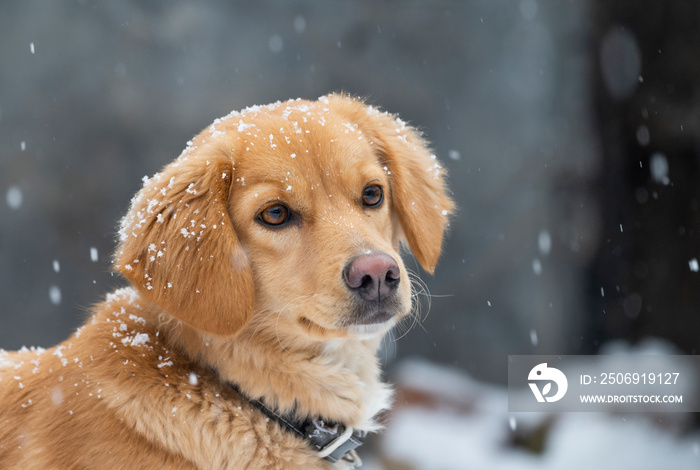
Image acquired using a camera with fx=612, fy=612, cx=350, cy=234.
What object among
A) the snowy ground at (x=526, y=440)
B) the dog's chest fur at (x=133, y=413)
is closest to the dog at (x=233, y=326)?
the dog's chest fur at (x=133, y=413)

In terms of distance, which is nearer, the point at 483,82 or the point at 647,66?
the point at 647,66

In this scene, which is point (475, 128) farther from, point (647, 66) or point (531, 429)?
point (531, 429)

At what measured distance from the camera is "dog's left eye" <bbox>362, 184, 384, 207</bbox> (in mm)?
2721

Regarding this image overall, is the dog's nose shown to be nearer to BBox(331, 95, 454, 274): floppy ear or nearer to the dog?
the dog

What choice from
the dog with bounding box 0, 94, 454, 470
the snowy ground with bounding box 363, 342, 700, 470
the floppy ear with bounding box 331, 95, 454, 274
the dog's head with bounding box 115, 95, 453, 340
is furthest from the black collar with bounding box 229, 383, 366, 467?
the snowy ground with bounding box 363, 342, 700, 470

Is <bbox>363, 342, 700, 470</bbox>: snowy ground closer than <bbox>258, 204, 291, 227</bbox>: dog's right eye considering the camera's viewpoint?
No

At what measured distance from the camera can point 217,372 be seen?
7.88 ft

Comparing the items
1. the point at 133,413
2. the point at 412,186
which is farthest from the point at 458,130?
the point at 133,413

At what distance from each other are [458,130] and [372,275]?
5.36m

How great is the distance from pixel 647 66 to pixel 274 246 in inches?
235

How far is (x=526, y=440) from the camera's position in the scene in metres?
6.36

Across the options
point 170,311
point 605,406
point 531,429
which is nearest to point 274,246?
point 170,311

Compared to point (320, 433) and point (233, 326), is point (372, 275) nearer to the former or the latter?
point (233, 326)

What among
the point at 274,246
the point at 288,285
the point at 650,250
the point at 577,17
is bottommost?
the point at 288,285
